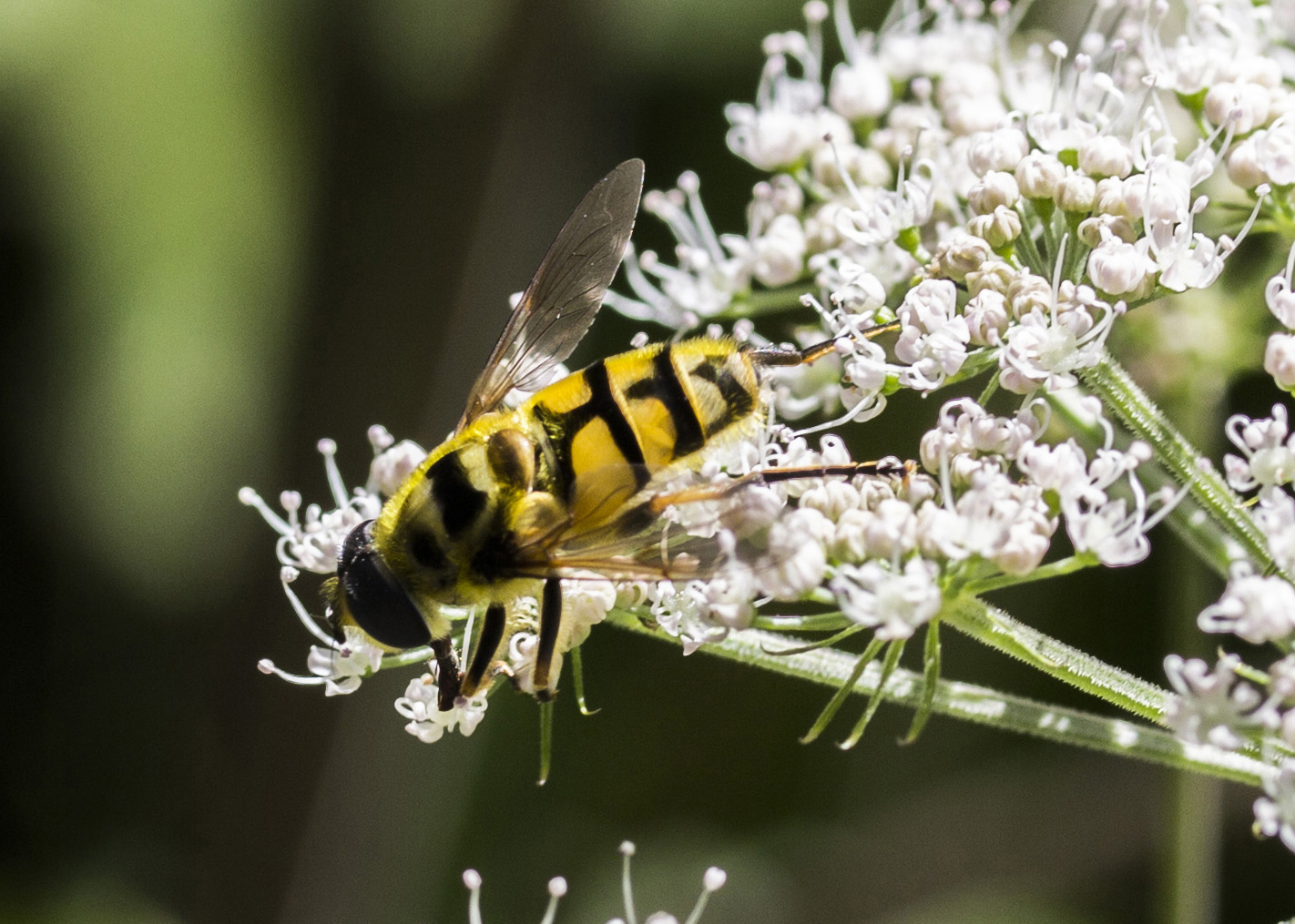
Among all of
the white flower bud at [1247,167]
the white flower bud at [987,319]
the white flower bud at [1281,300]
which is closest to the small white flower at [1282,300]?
the white flower bud at [1281,300]

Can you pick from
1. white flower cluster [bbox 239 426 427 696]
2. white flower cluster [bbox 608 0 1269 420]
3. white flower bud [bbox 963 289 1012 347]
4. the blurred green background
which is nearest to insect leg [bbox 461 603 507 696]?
white flower cluster [bbox 239 426 427 696]

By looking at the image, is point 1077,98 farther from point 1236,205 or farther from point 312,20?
point 312,20

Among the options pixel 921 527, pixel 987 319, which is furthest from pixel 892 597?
pixel 987 319

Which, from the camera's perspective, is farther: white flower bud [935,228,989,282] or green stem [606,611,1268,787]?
white flower bud [935,228,989,282]

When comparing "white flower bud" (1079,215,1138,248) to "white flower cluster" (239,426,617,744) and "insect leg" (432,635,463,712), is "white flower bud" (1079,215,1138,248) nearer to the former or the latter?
"white flower cluster" (239,426,617,744)

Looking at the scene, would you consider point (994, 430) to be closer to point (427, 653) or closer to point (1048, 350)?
point (1048, 350)

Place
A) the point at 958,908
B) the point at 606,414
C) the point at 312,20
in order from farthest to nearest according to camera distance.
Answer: the point at 312,20
the point at 958,908
the point at 606,414

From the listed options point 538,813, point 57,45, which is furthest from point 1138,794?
point 57,45
